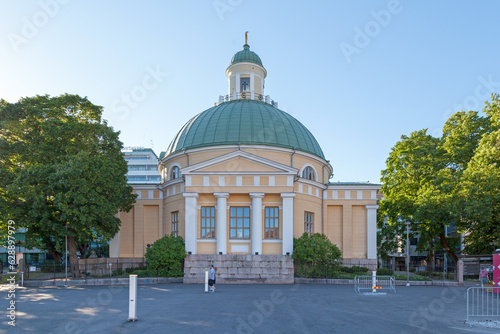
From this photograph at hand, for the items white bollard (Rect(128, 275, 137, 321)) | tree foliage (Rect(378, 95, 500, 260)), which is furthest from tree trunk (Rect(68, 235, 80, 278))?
tree foliage (Rect(378, 95, 500, 260))

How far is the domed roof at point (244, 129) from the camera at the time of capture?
38.0 metres

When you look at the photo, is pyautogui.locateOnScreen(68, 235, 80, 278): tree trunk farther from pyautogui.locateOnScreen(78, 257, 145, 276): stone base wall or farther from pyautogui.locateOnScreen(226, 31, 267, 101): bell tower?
pyautogui.locateOnScreen(226, 31, 267, 101): bell tower

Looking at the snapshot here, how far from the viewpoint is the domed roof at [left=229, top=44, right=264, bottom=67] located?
45812mm

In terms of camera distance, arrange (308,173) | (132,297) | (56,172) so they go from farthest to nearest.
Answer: (308,173), (56,172), (132,297)

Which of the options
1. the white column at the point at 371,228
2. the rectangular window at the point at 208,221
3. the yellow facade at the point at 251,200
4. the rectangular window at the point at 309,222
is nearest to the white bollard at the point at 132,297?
the yellow facade at the point at 251,200

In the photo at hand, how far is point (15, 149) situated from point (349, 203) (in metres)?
27.8

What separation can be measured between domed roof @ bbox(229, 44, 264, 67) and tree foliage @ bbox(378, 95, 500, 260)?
17420 millimetres

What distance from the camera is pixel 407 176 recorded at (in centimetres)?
4191

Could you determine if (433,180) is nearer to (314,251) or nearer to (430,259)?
(314,251)

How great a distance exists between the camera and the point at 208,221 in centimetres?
3384

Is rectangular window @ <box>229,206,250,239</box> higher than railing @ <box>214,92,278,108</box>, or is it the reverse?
railing @ <box>214,92,278,108</box>

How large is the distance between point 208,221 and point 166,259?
15.5 feet

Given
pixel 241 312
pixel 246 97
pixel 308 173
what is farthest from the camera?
pixel 246 97

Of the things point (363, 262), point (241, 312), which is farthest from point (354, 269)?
point (241, 312)
